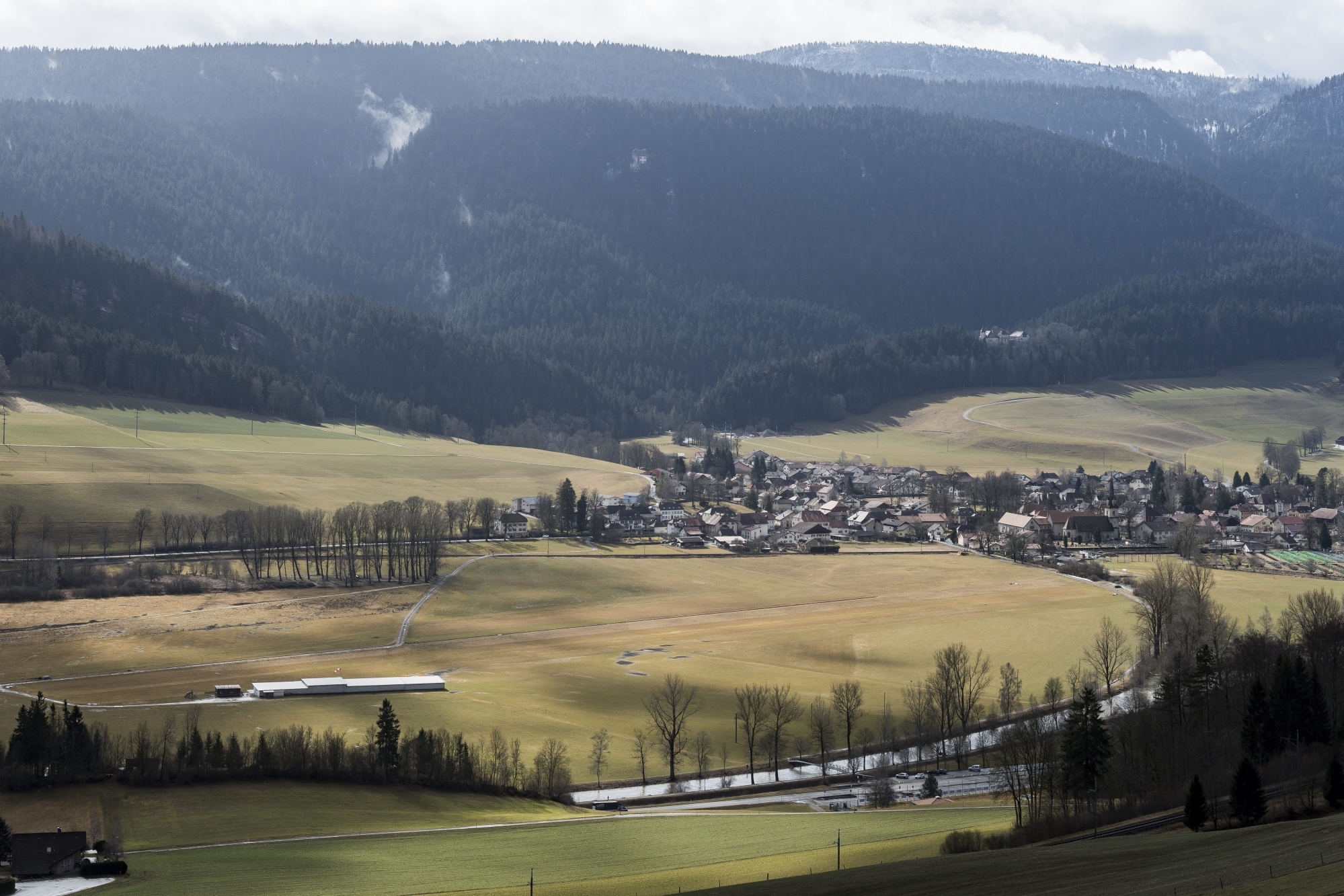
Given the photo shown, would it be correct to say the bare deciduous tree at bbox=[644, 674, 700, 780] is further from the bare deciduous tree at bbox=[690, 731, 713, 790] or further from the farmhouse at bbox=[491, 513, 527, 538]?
the farmhouse at bbox=[491, 513, 527, 538]

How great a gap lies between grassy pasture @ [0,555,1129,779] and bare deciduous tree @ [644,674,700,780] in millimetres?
953

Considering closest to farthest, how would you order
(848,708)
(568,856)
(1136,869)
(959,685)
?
(1136,869)
(568,856)
(848,708)
(959,685)

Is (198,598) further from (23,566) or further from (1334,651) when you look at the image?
(1334,651)

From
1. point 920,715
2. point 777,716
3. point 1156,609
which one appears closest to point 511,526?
point 1156,609

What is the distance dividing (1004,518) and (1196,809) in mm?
119105

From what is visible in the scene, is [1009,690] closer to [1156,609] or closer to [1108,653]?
[1108,653]

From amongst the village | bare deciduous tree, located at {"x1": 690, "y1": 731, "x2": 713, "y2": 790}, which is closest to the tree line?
bare deciduous tree, located at {"x1": 690, "y1": 731, "x2": 713, "y2": 790}

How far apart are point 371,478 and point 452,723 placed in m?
97.1

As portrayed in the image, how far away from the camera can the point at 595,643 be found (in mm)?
108188

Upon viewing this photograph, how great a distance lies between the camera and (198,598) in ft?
385

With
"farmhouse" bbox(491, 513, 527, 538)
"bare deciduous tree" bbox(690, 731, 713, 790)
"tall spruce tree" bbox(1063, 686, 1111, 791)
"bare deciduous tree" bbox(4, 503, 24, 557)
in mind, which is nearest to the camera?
"tall spruce tree" bbox(1063, 686, 1111, 791)

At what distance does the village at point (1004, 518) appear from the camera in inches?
6176

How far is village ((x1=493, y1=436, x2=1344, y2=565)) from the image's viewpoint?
156875mm

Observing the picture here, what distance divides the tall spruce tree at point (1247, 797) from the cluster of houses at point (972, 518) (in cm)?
9455
